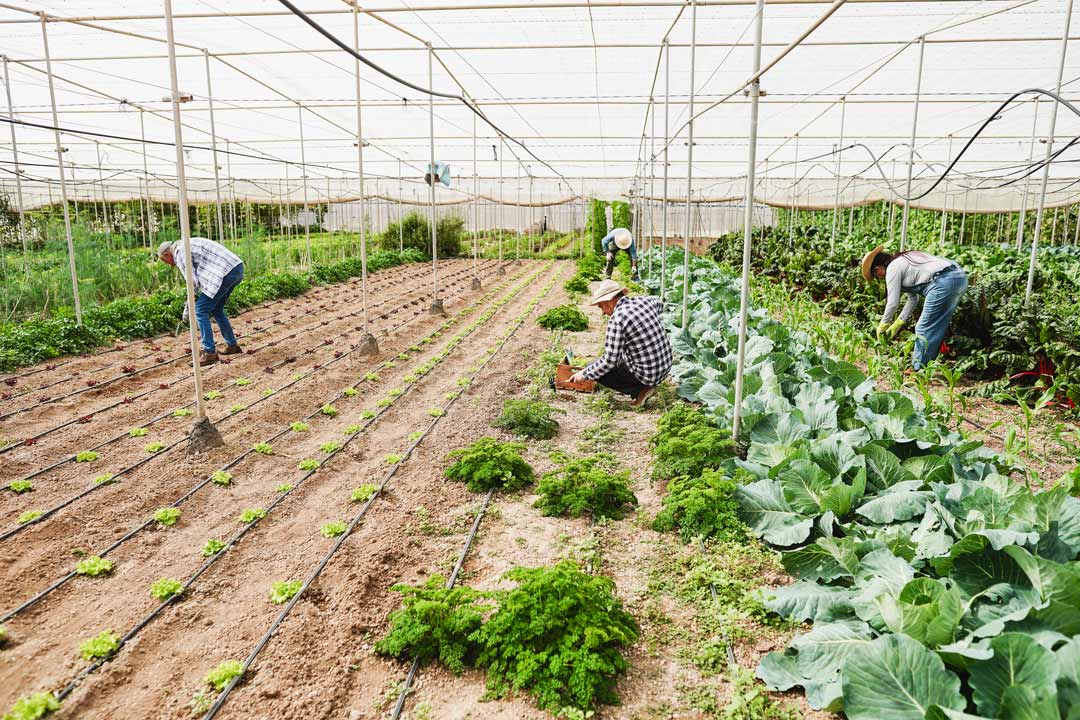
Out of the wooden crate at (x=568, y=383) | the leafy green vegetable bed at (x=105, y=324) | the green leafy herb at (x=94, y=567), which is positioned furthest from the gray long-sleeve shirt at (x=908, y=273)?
the leafy green vegetable bed at (x=105, y=324)

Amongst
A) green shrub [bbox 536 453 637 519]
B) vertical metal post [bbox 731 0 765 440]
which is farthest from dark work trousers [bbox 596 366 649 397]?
green shrub [bbox 536 453 637 519]

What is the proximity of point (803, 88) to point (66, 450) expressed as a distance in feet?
39.5

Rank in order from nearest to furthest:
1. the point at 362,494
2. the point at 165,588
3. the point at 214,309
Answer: the point at 165,588, the point at 362,494, the point at 214,309

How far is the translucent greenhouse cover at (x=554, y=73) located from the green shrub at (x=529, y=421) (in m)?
3.01

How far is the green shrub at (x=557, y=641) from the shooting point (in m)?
2.87

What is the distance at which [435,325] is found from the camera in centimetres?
1155

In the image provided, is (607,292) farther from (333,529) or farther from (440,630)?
(440,630)

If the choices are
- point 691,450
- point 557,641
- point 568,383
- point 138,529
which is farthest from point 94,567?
point 568,383

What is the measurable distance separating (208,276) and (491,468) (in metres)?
5.11

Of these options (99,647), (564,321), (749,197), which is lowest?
(99,647)

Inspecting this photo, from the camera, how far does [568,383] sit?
7.18 meters

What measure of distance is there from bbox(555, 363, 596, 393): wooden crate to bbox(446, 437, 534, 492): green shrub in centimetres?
191

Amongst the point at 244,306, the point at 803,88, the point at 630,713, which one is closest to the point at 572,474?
the point at 630,713

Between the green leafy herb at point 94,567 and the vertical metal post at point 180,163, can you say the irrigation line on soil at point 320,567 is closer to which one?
the green leafy herb at point 94,567
